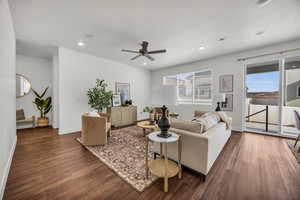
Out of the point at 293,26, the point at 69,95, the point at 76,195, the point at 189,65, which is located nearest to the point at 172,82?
the point at 189,65

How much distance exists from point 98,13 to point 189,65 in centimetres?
427

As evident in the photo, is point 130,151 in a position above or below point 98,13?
below

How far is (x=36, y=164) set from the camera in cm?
211

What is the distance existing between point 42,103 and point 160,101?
4.58 metres

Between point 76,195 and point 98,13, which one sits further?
point 98,13

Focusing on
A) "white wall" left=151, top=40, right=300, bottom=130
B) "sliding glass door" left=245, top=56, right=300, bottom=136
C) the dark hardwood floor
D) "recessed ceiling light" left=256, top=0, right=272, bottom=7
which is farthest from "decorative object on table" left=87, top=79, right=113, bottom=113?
"sliding glass door" left=245, top=56, right=300, bottom=136

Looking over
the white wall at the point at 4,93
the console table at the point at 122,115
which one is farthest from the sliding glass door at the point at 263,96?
the white wall at the point at 4,93

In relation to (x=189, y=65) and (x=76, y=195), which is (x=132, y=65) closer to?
(x=189, y=65)

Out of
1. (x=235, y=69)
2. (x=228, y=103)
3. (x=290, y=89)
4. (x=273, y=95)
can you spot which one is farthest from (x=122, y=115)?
(x=290, y=89)

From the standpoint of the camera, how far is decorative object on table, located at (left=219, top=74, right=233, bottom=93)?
4329mm

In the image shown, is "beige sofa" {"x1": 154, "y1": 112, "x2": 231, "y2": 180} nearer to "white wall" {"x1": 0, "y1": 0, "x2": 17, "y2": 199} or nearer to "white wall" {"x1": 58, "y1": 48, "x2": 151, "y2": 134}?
"white wall" {"x1": 0, "y1": 0, "x2": 17, "y2": 199}

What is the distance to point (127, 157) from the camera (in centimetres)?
234

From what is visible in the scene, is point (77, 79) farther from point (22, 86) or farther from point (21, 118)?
point (21, 118)

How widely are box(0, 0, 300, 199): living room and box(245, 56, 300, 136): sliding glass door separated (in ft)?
0.10
